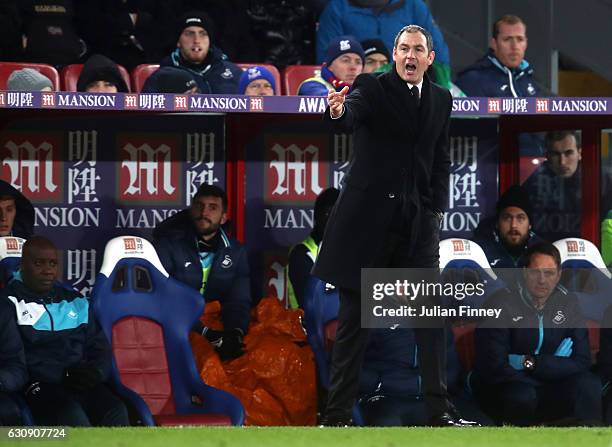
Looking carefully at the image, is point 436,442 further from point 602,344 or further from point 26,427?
point 602,344

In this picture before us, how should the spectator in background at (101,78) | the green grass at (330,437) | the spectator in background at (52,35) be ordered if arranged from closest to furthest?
the green grass at (330,437) < the spectator in background at (101,78) < the spectator in background at (52,35)

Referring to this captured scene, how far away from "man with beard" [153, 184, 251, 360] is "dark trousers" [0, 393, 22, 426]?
1.73 m

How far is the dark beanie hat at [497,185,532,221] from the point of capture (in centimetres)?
984

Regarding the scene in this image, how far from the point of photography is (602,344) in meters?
9.17

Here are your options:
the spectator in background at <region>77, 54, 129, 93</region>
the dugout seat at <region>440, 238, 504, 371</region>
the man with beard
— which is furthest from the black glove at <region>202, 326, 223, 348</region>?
the spectator in background at <region>77, 54, 129, 93</region>

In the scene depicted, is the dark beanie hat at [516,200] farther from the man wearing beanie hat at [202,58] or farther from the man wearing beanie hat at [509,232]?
the man wearing beanie hat at [202,58]

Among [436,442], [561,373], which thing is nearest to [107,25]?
[561,373]

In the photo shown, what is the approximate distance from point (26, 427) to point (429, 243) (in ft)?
6.97

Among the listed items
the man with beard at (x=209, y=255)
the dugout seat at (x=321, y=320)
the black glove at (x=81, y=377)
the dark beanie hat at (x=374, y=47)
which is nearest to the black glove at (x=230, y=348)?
the man with beard at (x=209, y=255)

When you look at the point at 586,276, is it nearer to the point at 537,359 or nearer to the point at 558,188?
the point at 537,359

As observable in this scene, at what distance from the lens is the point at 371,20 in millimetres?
11383

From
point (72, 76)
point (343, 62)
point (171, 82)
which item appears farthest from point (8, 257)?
point (343, 62)

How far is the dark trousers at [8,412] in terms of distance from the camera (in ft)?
25.6

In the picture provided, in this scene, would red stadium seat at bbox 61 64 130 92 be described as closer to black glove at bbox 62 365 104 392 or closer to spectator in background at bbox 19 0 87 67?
spectator in background at bbox 19 0 87 67
